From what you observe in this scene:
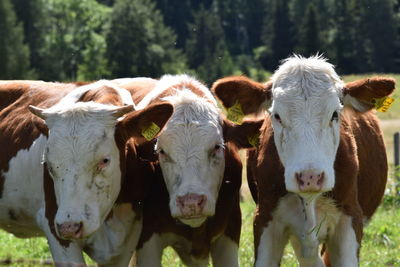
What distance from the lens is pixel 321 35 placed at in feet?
321

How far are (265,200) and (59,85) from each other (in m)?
2.63

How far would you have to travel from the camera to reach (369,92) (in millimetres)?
7723

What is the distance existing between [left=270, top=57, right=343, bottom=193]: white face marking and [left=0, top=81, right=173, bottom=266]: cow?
100 cm

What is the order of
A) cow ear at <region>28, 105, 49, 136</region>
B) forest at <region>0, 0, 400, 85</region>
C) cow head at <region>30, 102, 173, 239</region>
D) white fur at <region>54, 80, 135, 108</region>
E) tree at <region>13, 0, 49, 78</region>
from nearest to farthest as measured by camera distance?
cow head at <region>30, 102, 173, 239</region> < cow ear at <region>28, 105, 49, 136</region> < white fur at <region>54, 80, 135, 108</region> < forest at <region>0, 0, 400, 85</region> < tree at <region>13, 0, 49, 78</region>

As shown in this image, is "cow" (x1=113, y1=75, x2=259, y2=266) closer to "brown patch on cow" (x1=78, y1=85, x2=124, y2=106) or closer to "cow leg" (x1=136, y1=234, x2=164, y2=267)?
"cow leg" (x1=136, y1=234, x2=164, y2=267)

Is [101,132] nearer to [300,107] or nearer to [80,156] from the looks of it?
[80,156]

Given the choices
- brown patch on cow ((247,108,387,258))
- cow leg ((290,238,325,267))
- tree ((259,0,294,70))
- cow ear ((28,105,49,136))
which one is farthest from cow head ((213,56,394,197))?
tree ((259,0,294,70))

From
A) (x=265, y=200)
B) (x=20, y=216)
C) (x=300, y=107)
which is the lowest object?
(x=20, y=216)

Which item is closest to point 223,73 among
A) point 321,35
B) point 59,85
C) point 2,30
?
point 321,35

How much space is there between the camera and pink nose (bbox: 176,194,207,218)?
7.64 metres

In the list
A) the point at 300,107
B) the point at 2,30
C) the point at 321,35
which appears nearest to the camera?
the point at 300,107

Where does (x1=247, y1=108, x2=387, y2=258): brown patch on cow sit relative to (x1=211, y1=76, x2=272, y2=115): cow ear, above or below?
below

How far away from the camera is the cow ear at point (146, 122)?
7.82 metres

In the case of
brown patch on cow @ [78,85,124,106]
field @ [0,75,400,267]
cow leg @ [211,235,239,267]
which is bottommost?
field @ [0,75,400,267]
